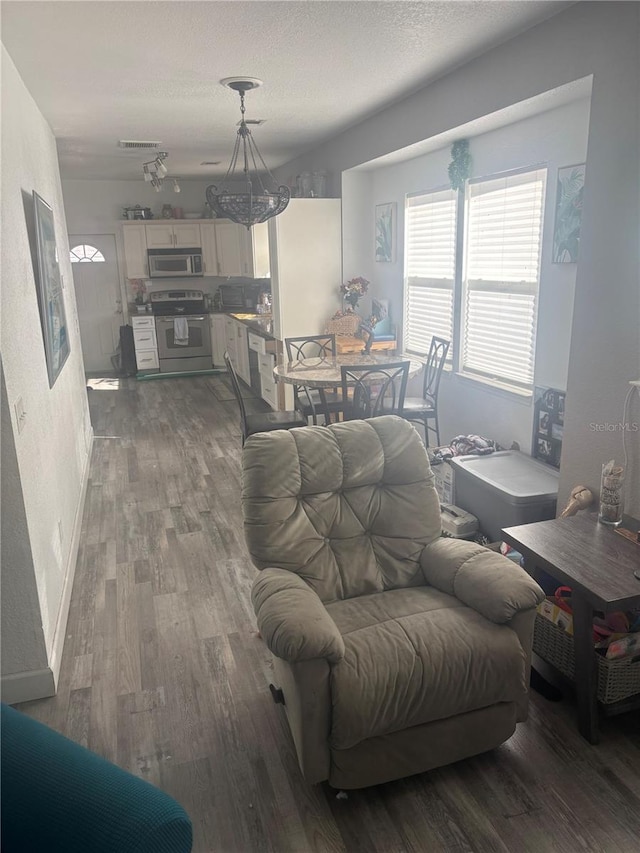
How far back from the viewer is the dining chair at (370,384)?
431cm

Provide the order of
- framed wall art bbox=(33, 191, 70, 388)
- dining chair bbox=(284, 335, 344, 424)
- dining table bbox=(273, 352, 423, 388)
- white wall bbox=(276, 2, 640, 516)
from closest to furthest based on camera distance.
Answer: white wall bbox=(276, 2, 640, 516)
framed wall art bbox=(33, 191, 70, 388)
dining table bbox=(273, 352, 423, 388)
dining chair bbox=(284, 335, 344, 424)

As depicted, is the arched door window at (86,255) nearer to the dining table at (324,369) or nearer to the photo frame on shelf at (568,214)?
the dining table at (324,369)

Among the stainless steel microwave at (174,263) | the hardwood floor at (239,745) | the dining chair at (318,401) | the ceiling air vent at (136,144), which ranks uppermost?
the ceiling air vent at (136,144)

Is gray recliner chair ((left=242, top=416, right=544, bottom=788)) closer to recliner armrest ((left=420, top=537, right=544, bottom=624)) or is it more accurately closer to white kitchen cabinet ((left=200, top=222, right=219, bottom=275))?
recliner armrest ((left=420, top=537, right=544, bottom=624))

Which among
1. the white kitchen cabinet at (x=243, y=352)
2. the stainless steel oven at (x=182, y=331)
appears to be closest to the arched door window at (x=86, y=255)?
the stainless steel oven at (x=182, y=331)

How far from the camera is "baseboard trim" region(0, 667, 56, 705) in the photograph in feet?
7.98

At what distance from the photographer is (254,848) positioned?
1821 mm

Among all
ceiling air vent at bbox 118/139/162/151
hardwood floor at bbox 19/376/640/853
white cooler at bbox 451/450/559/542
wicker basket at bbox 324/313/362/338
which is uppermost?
ceiling air vent at bbox 118/139/162/151

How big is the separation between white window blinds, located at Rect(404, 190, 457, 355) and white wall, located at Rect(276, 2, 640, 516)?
5.26 feet

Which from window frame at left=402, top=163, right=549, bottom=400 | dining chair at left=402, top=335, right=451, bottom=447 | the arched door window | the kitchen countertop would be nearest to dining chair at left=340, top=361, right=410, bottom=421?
dining chair at left=402, top=335, right=451, bottom=447

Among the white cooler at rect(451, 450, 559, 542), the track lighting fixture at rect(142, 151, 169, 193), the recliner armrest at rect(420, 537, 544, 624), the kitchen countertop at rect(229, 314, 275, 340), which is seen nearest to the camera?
the recliner armrest at rect(420, 537, 544, 624)

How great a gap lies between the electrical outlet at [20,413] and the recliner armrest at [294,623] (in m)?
1.13

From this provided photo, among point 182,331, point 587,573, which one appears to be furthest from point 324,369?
point 182,331

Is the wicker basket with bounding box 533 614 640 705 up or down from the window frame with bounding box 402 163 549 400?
down
